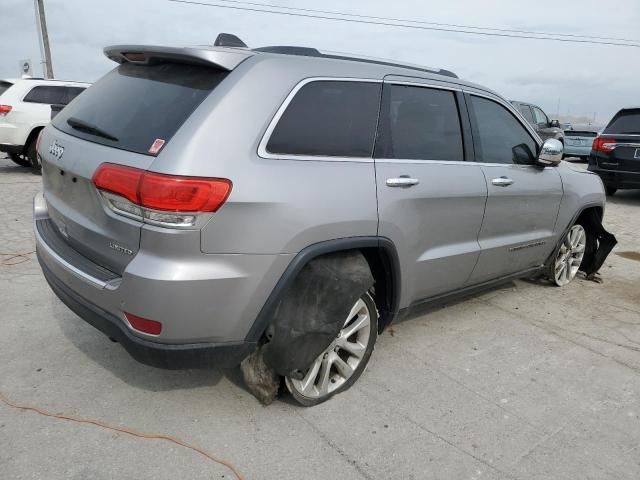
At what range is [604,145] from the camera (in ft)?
33.3

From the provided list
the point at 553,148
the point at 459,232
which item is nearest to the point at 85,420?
the point at 459,232

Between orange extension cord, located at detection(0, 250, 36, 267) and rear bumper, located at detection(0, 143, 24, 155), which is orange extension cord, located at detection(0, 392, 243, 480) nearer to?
orange extension cord, located at detection(0, 250, 36, 267)

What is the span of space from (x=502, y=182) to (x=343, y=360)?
5.71ft

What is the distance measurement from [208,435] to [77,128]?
172cm

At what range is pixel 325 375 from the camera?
2979 mm

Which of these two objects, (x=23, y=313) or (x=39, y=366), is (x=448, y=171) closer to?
(x=39, y=366)

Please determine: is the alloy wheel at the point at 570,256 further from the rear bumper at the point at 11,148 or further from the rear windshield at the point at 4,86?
the rear windshield at the point at 4,86

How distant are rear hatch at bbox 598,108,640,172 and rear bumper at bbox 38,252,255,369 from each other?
30.7 feet

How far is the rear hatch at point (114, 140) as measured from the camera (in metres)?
2.47

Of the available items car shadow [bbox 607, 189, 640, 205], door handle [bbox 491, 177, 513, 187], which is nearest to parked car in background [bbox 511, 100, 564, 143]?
car shadow [bbox 607, 189, 640, 205]

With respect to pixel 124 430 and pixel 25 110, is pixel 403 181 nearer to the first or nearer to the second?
pixel 124 430

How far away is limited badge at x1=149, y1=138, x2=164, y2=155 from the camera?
2.39 m

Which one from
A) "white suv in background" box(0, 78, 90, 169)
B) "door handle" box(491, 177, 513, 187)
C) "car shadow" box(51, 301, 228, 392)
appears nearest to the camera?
"car shadow" box(51, 301, 228, 392)

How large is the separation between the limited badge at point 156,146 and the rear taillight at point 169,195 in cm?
11
